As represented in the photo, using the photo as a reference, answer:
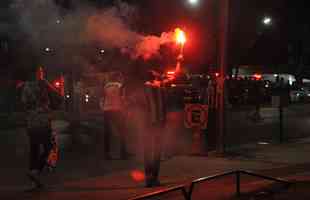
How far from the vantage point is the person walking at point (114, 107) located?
11.5 meters

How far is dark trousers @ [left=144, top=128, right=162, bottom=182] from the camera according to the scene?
29.1ft

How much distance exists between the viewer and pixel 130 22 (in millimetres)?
13367

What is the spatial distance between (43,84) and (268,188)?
3676 mm

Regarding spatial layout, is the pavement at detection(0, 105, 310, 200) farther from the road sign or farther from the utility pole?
the road sign

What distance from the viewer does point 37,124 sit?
8.86 metres

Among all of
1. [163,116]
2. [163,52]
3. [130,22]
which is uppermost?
[130,22]

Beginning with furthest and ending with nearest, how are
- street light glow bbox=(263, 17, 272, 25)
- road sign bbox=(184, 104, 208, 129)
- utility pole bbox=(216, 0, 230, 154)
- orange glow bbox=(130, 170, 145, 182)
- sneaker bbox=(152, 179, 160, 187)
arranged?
street light glow bbox=(263, 17, 272, 25)
utility pole bbox=(216, 0, 230, 154)
road sign bbox=(184, 104, 208, 129)
orange glow bbox=(130, 170, 145, 182)
sneaker bbox=(152, 179, 160, 187)

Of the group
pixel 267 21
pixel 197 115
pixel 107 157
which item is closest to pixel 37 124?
pixel 107 157

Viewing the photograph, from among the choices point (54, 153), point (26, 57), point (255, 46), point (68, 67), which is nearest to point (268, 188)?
point (54, 153)

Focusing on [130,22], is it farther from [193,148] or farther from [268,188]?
[268,188]

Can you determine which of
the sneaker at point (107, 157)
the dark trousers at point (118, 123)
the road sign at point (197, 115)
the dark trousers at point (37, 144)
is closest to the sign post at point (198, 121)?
the road sign at point (197, 115)

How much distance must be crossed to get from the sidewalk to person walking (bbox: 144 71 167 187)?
0.30 meters

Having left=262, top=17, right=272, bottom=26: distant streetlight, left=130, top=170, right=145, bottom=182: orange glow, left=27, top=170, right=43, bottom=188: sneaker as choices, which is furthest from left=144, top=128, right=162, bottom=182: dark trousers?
left=262, top=17, right=272, bottom=26: distant streetlight

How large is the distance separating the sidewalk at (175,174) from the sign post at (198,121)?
376mm
